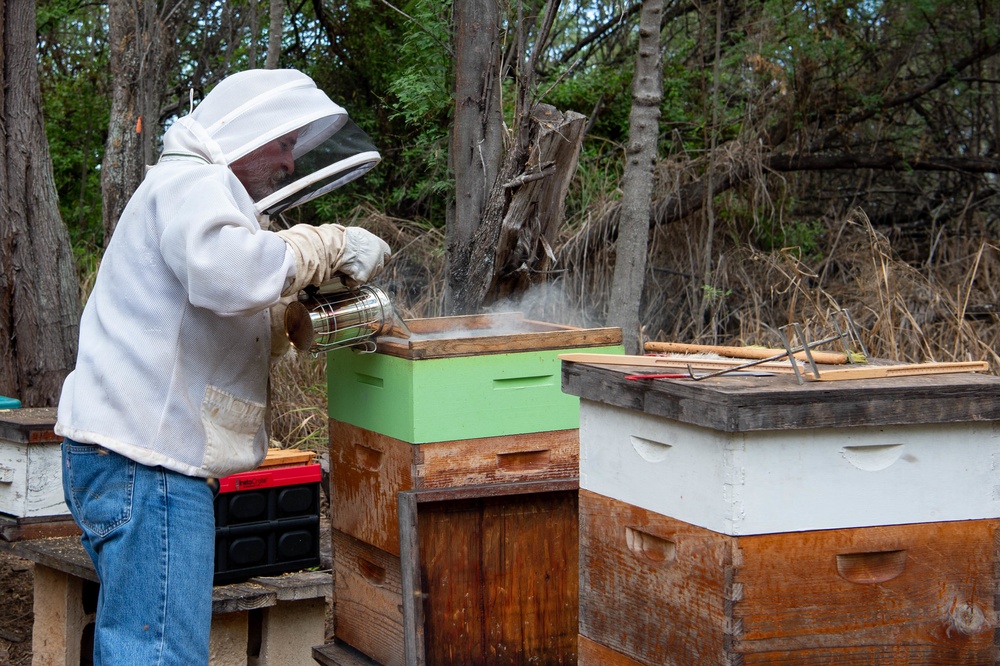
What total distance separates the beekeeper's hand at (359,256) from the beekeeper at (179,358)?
0.4 inches

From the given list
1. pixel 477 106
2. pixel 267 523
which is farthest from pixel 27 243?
pixel 267 523

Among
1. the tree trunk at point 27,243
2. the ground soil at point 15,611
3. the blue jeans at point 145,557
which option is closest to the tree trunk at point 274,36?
the tree trunk at point 27,243

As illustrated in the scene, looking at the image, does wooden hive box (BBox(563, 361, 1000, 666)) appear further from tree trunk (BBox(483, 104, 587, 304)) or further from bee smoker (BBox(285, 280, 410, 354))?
tree trunk (BBox(483, 104, 587, 304))

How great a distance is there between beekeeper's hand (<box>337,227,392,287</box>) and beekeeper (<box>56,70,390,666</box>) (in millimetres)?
11

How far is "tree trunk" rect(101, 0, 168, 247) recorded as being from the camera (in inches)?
208

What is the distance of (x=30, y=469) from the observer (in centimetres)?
312

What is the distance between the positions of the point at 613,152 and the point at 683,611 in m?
4.74

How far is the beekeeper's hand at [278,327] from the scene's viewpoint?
2.40 metres

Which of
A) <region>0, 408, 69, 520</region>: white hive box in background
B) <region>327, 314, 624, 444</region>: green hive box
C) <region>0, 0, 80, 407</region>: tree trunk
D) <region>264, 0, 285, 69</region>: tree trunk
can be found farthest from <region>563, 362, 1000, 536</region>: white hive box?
<region>264, 0, 285, 69</region>: tree trunk

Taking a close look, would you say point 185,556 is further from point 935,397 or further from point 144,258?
point 935,397

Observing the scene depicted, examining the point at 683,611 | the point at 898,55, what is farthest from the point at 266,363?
the point at 898,55

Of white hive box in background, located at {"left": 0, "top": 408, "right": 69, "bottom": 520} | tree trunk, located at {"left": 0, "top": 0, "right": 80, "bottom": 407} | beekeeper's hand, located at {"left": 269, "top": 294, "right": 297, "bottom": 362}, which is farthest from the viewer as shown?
tree trunk, located at {"left": 0, "top": 0, "right": 80, "bottom": 407}

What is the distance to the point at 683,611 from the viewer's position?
162 cm

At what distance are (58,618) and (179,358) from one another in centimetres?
143
